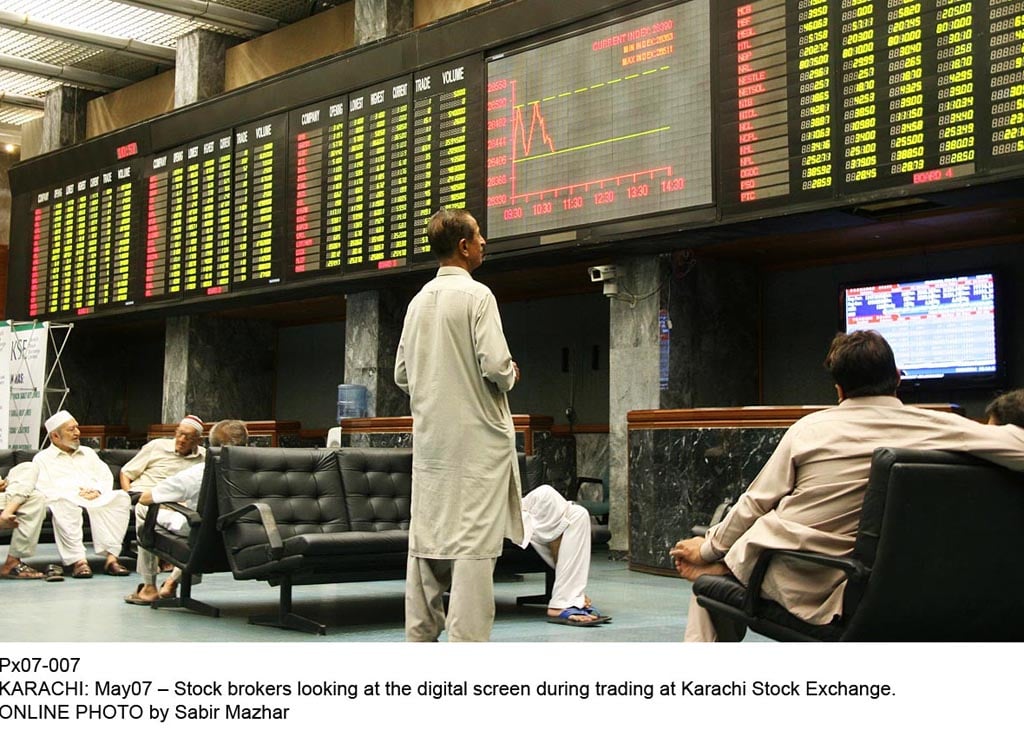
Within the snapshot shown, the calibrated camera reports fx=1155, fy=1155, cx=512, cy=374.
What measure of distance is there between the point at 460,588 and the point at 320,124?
26.2 feet

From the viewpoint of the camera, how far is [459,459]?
3379 millimetres

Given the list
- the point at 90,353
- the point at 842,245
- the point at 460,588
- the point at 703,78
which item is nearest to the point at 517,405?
the point at 842,245

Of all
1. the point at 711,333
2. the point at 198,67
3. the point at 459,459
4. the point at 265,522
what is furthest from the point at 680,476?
the point at 198,67

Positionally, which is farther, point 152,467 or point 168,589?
point 152,467

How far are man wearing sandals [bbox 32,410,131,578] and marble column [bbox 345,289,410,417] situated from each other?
3075 mm

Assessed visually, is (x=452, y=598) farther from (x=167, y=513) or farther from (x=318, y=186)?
(x=318, y=186)

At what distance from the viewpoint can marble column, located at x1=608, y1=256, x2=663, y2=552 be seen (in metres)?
8.55

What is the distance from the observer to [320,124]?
10602 millimetres

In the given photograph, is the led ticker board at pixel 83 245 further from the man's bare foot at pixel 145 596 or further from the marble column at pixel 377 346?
the man's bare foot at pixel 145 596

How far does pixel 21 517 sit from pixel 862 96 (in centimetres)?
594

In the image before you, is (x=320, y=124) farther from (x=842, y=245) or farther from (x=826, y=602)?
(x=826, y=602)

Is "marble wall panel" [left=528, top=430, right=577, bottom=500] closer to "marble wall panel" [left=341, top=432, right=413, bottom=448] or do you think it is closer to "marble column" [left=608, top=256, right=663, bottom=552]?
"marble column" [left=608, top=256, right=663, bottom=552]

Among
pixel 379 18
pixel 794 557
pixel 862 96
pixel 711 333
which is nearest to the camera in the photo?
pixel 794 557

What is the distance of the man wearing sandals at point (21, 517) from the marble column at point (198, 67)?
6.41 meters
